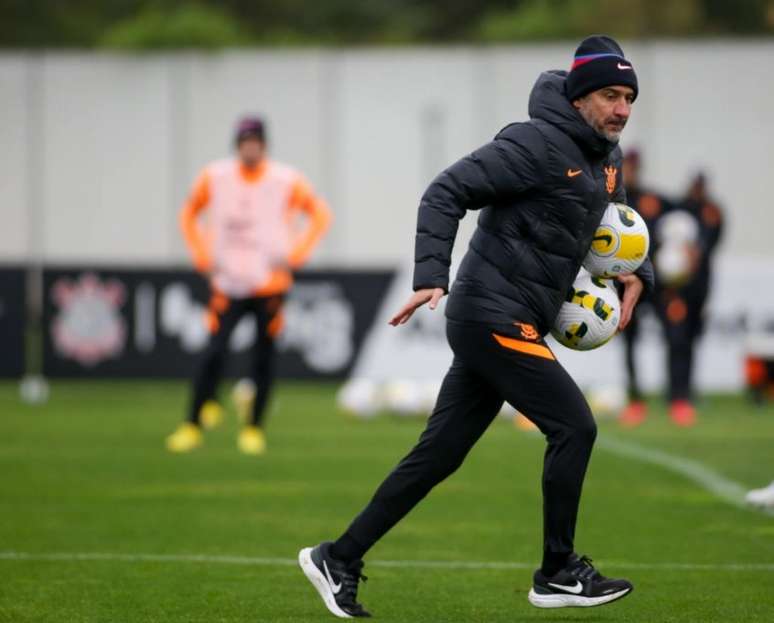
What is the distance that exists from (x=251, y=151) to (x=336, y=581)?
7.57m

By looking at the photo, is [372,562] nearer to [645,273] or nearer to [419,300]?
[645,273]

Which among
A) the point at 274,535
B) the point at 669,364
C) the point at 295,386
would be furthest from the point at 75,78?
the point at 274,535

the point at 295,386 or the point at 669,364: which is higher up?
the point at 669,364

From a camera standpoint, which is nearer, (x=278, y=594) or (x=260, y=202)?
(x=278, y=594)

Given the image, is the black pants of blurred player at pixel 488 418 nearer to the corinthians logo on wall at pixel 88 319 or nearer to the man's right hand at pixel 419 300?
the man's right hand at pixel 419 300

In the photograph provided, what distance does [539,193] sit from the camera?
6969 mm

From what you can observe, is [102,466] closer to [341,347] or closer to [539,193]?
[539,193]

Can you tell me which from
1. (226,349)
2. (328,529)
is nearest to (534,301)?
(328,529)

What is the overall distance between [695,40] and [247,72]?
23.3ft

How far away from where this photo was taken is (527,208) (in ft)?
23.0

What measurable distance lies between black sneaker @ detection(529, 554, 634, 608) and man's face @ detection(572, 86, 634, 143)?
62.2 inches

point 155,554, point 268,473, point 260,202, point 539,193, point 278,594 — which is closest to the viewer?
point 539,193

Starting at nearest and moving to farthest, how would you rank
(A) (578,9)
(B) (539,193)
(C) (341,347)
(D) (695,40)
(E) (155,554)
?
1. (B) (539,193)
2. (E) (155,554)
3. (C) (341,347)
4. (D) (695,40)
5. (A) (578,9)

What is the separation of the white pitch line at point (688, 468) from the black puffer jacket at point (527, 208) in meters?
3.67
